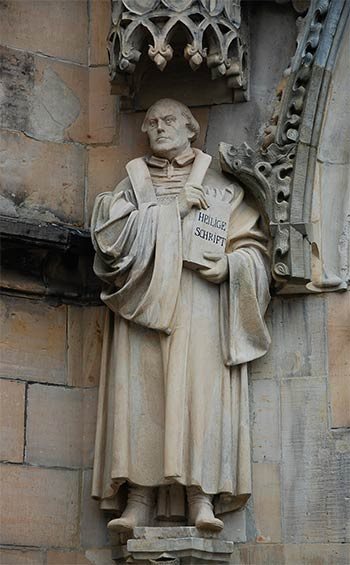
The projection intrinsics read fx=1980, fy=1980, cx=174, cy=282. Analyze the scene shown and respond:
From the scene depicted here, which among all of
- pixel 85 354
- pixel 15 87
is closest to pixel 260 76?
pixel 15 87

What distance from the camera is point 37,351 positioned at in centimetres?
929

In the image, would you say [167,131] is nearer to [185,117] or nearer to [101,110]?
[185,117]

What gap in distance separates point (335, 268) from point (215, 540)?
1375mm

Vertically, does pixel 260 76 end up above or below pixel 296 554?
above

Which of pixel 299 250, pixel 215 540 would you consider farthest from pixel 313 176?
pixel 215 540

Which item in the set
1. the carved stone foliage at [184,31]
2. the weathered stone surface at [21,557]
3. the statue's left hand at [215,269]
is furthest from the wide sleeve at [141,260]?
the weathered stone surface at [21,557]

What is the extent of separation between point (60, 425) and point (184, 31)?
6.31 feet

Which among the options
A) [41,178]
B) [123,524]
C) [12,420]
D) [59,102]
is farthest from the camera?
[59,102]

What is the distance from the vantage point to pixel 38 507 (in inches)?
358

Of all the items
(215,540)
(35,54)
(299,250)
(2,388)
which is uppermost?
(35,54)

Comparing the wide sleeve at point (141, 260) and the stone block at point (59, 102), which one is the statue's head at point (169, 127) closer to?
the wide sleeve at point (141, 260)

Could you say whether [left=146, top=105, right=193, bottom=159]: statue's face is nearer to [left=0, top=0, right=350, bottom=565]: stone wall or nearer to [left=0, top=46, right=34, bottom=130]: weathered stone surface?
Result: [left=0, top=0, right=350, bottom=565]: stone wall

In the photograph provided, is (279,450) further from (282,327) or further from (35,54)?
(35,54)

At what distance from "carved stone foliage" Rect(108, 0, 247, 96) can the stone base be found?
84.9 inches
